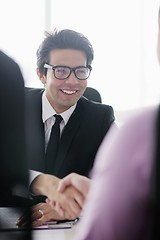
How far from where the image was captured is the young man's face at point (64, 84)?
9.07 ft

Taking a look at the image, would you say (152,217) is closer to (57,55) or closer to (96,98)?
(57,55)

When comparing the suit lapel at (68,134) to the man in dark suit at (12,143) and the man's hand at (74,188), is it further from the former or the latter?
the man in dark suit at (12,143)

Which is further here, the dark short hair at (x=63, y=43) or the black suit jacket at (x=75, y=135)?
the dark short hair at (x=63, y=43)

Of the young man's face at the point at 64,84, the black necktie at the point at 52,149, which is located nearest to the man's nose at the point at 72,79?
the young man's face at the point at 64,84

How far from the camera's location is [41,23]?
5344 millimetres

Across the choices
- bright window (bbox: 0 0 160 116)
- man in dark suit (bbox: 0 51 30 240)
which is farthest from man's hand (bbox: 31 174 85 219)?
bright window (bbox: 0 0 160 116)

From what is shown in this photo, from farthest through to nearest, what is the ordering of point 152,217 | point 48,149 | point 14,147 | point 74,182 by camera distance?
point 48,149, point 74,182, point 14,147, point 152,217

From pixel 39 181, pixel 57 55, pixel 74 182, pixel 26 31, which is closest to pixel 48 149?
pixel 57 55

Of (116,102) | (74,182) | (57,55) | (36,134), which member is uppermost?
(57,55)

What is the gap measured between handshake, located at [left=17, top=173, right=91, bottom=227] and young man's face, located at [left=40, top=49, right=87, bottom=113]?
3.10 ft

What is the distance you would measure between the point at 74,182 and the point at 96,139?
4.84 ft

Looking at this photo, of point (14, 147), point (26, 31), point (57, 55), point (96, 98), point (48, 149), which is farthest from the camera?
point (26, 31)

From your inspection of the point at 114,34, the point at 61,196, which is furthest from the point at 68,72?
the point at 114,34

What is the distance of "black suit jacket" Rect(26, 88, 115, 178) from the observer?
260 centimetres
